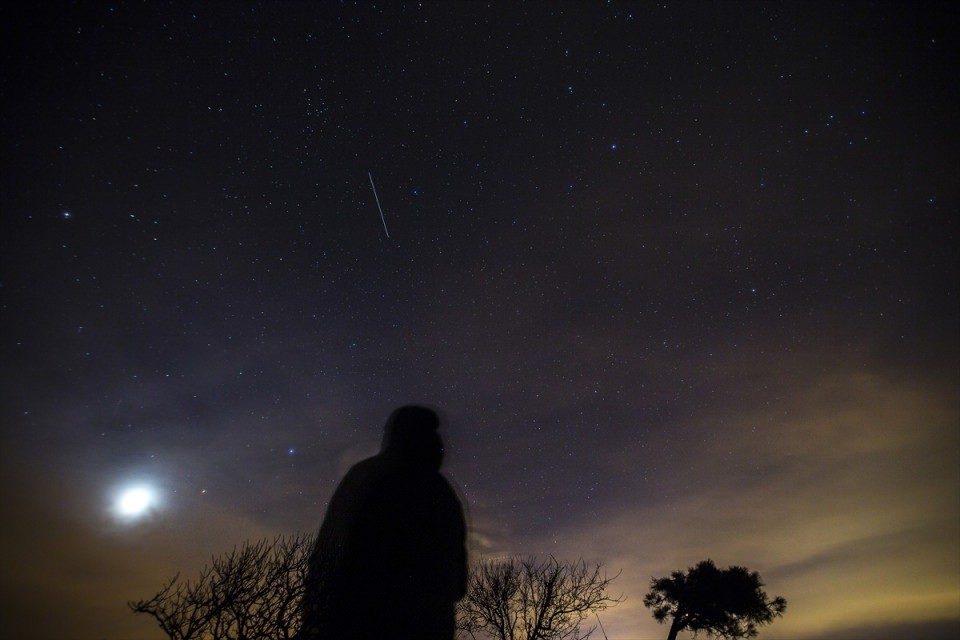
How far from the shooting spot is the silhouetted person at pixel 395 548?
10.7 feet

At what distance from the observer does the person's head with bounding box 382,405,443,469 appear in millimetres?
3855

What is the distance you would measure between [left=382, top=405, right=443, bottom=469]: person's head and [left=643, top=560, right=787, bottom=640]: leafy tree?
29.3m

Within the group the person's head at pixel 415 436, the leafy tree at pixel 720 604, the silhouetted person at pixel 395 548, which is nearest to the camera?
the silhouetted person at pixel 395 548

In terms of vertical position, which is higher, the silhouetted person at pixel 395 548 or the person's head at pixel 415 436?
the person's head at pixel 415 436

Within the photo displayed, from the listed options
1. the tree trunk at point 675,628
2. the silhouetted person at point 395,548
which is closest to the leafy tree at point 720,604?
the tree trunk at point 675,628

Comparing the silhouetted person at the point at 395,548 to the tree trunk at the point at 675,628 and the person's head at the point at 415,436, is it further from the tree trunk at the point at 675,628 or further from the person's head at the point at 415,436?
the tree trunk at the point at 675,628

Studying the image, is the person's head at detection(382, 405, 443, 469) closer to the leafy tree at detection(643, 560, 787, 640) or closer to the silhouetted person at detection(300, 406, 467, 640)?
the silhouetted person at detection(300, 406, 467, 640)

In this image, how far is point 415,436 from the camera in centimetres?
391

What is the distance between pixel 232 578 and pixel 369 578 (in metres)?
11.3

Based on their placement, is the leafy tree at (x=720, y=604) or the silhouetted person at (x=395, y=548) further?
the leafy tree at (x=720, y=604)

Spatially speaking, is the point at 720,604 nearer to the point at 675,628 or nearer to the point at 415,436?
the point at 675,628

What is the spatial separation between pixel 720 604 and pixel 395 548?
29655 mm

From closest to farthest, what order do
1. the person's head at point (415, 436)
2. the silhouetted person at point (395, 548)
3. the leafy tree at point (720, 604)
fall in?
1. the silhouetted person at point (395, 548)
2. the person's head at point (415, 436)
3. the leafy tree at point (720, 604)

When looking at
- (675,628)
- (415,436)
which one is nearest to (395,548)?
(415,436)
